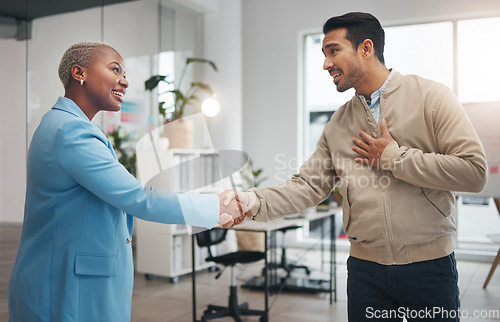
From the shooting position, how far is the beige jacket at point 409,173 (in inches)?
56.9

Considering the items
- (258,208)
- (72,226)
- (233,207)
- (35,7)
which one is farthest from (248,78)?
(72,226)

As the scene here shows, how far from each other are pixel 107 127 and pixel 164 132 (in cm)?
65

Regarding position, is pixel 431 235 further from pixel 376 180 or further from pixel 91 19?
pixel 91 19

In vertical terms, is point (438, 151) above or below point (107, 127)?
below

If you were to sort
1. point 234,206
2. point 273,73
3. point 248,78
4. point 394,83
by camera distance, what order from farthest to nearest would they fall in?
1. point 248,78
2. point 273,73
3. point 234,206
4. point 394,83

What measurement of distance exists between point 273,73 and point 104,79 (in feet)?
18.2

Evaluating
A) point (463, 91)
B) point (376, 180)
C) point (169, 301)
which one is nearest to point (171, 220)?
point (376, 180)

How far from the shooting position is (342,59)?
1.68 m

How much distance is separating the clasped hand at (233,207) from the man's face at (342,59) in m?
0.60

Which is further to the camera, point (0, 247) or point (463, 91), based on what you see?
point (463, 91)

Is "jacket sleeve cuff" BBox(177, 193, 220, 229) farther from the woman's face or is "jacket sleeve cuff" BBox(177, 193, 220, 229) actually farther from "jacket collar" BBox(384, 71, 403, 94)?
"jacket collar" BBox(384, 71, 403, 94)

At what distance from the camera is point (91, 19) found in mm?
4797

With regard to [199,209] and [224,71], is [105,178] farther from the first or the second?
[224,71]

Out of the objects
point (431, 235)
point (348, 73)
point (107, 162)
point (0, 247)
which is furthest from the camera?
point (0, 247)
